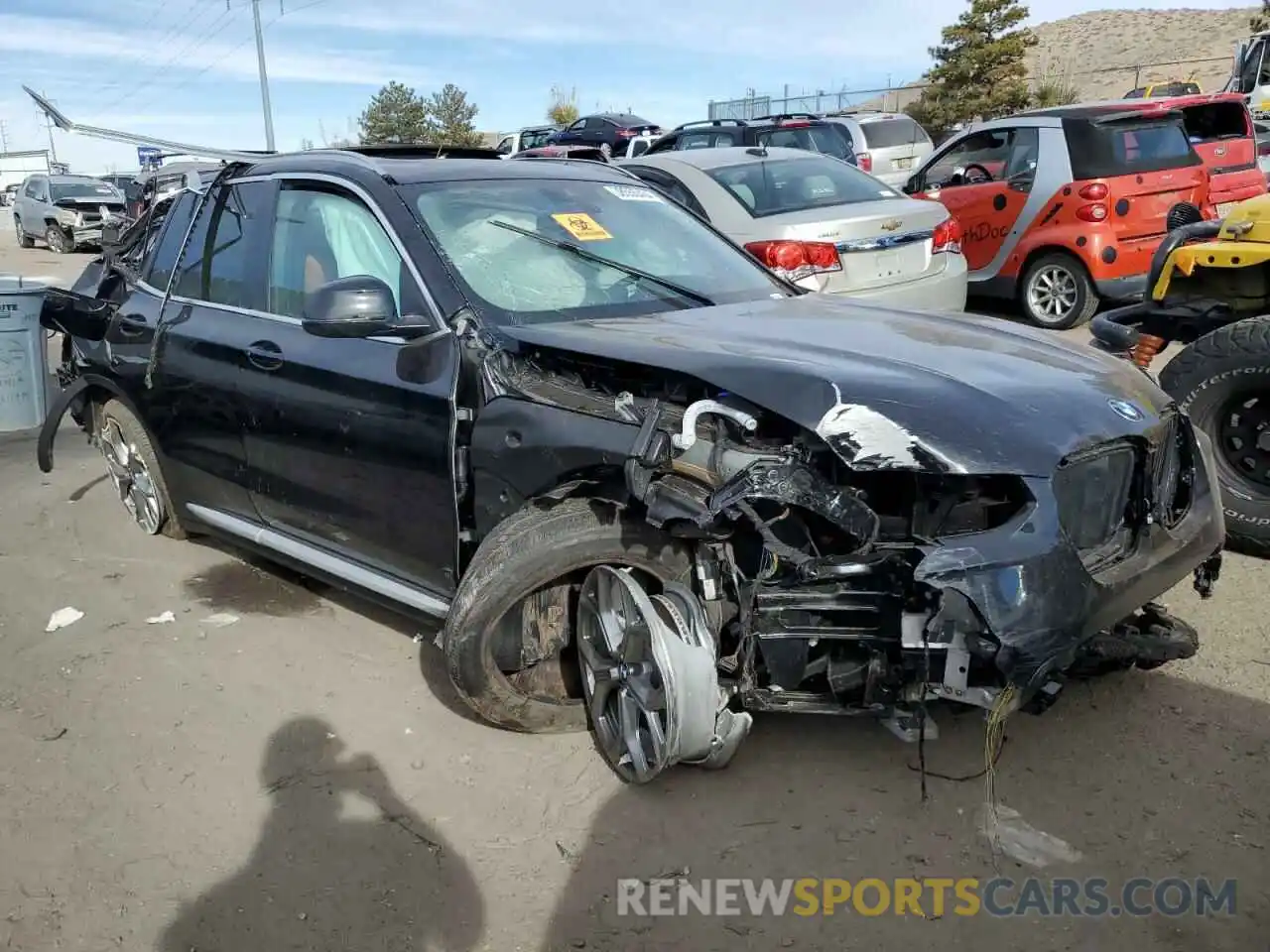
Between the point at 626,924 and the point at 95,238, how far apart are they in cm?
2550

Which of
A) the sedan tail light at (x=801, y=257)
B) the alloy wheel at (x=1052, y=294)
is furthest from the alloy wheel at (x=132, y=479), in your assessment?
the alloy wheel at (x=1052, y=294)

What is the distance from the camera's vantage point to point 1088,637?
8.96ft

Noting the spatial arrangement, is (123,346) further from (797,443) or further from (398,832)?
(797,443)

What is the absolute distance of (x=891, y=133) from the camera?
1375 centimetres

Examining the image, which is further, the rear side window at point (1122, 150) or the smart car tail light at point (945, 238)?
the rear side window at point (1122, 150)

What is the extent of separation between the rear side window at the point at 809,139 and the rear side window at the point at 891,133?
36.1 inches

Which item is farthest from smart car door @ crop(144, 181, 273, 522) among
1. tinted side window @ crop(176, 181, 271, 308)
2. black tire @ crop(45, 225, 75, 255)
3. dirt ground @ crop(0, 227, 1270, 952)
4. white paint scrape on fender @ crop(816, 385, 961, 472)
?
black tire @ crop(45, 225, 75, 255)

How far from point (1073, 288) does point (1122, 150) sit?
1207 mm

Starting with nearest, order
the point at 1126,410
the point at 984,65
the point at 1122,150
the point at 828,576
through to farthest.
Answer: the point at 828,576, the point at 1126,410, the point at 1122,150, the point at 984,65

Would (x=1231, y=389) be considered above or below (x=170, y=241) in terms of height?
below

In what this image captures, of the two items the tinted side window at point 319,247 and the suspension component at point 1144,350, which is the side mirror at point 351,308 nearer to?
the tinted side window at point 319,247

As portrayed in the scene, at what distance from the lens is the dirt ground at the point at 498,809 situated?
261 centimetres

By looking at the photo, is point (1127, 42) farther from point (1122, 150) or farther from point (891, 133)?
point (1122, 150)

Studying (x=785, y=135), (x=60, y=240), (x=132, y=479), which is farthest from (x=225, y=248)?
(x=60, y=240)
